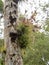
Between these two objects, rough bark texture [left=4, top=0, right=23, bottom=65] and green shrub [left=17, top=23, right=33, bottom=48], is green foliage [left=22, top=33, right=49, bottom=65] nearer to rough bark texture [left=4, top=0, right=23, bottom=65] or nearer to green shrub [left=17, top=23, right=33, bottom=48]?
green shrub [left=17, top=23, right=33, bottom=48]

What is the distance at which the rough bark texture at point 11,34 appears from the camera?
809 cm

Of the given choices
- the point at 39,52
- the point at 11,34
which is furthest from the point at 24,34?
the point at 39,52

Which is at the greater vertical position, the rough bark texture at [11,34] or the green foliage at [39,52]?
the rough bark texture at [11,34]

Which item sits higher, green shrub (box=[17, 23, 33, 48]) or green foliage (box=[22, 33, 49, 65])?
green shrub (box=[17, 23, 33, 48])

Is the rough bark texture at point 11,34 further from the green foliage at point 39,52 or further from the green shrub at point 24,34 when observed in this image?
the green foliage at point 39,52

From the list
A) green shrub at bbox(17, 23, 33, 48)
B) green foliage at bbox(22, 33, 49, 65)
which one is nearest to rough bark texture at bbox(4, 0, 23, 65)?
green shrub at bbox(17, 23, 33, 48)

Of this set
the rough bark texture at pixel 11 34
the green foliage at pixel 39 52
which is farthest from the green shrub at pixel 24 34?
the green foliage at pixel 39 52

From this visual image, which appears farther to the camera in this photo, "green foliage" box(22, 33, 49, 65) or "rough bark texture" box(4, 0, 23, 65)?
"green foliage" box(22, 33, 49, 65)

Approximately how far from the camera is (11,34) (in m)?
8.18

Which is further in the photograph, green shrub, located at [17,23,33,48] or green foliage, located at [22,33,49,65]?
green foliage, located at [22,33,49,65]

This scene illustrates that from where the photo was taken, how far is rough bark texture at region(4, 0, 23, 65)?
8.09m

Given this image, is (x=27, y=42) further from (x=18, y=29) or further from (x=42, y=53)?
(x=42, y=53)

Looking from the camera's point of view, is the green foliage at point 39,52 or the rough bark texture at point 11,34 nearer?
the rough bark texture at point 11,34

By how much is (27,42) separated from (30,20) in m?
0.63
